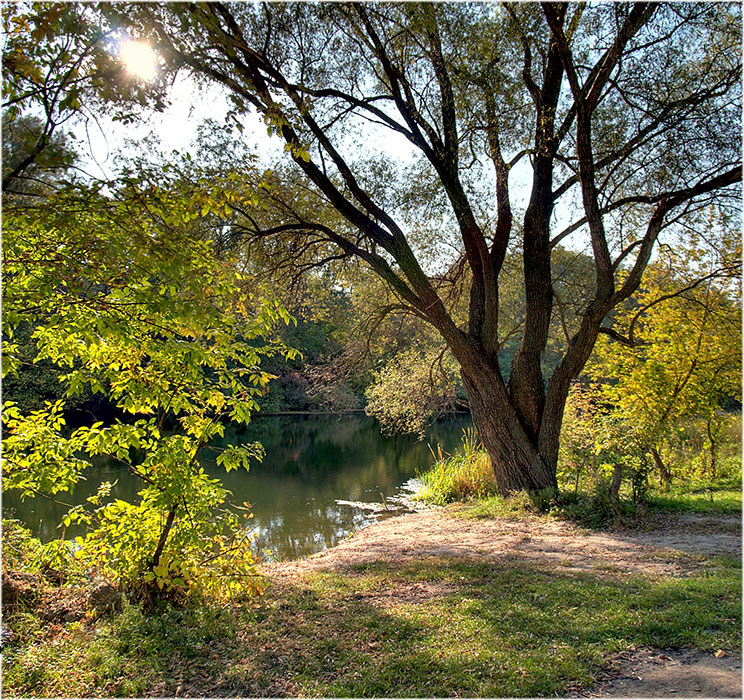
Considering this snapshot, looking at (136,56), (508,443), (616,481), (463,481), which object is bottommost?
(463,481)

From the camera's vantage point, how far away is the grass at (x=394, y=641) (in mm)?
2770

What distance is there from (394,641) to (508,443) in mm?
5164

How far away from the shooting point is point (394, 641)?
331 cm

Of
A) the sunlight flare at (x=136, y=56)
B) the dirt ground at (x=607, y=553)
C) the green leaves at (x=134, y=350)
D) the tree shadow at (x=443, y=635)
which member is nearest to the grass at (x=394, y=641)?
the tree shadow at (x=443, y=635)

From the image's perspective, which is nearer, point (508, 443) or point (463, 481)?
point (508, 443)

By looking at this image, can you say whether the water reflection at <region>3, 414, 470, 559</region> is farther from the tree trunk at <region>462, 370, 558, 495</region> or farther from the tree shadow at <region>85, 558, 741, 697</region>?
the tree shadow at <region>85, 558, 741, 697</region>

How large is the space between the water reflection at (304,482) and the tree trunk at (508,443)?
3016 mm

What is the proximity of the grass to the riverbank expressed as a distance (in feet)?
0.03

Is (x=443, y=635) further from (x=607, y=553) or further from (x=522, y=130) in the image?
(x=522, y=130)

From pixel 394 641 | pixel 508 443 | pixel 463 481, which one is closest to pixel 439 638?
pixel 394 641

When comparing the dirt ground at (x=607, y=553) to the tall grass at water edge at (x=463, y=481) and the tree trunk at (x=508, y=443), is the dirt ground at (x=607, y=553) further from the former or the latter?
the tall grass at water edge at (x=463, y=481)

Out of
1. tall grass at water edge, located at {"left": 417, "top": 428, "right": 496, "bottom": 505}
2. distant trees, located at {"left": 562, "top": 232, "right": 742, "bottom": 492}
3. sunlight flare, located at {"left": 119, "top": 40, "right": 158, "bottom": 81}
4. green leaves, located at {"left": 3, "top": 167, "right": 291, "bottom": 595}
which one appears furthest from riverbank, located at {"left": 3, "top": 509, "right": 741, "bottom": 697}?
tall grass at water edge, located at {"left": 417, "top": 428, "right": 496, "bottom": 505}

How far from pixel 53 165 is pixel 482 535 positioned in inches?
239

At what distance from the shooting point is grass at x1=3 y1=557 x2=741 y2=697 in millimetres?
2770
